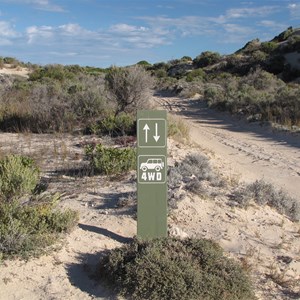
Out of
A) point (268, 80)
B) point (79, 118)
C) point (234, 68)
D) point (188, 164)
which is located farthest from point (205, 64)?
point (188, 164)

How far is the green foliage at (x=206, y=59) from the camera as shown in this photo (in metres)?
59.1

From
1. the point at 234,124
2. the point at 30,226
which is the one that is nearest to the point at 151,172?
the point at 30,226

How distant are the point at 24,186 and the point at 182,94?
2883 centimetres

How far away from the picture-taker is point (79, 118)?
47.1ft

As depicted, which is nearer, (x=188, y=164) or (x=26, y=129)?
(x=188, y=164)

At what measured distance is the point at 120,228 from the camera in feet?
20.2

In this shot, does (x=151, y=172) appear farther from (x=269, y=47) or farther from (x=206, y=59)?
(x=206, y=59)

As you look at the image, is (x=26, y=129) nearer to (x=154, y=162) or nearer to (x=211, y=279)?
(x=154, y=162)

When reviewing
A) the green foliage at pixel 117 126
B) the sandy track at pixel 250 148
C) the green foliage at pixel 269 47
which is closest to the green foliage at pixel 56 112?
the green foliage at pixel 117 126

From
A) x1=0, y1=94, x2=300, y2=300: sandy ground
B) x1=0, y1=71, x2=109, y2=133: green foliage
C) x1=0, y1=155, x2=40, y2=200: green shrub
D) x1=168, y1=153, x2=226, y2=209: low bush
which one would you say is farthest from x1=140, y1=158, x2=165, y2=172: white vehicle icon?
x1=0, y1=71, x2=109, y2=133: green foliage

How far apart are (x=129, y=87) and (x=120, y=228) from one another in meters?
8.95

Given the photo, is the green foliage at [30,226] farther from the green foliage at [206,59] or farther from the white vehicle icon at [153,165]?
the green foliage at [206,59]

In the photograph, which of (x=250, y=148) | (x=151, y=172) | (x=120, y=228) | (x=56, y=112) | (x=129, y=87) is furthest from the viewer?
(x=129, y=87)

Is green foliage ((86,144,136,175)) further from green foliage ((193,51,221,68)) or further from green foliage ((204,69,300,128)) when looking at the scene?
green foliage ((193,51,221,68))
